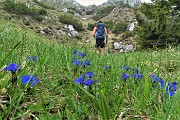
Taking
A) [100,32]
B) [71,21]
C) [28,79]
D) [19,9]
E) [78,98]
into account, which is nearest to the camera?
[28,79]

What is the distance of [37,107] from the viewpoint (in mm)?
1896

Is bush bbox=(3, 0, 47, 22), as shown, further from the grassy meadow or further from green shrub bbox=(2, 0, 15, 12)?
the grassy meadow

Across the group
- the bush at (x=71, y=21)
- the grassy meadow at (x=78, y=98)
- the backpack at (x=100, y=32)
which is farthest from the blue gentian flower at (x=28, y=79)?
the bush at (x=71, y=21)

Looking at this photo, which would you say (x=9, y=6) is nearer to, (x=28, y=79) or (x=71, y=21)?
(x=71, y=21)

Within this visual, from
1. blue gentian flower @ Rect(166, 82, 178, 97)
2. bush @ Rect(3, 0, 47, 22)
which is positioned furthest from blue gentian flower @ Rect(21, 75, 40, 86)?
bush @ Rect(3, 0, 47, 22)

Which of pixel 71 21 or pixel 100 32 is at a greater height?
pixel 100 32

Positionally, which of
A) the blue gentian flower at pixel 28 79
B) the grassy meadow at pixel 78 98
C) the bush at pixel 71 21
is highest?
the blue gentian flower at pixel 28 79

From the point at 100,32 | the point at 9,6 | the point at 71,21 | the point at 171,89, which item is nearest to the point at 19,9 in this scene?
the point at 9,6

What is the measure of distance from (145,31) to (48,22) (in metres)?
35.1

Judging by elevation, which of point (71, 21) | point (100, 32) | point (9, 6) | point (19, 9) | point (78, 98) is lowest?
point (71, 21)

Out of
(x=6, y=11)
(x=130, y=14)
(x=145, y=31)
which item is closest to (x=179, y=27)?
(x=145, y=31)

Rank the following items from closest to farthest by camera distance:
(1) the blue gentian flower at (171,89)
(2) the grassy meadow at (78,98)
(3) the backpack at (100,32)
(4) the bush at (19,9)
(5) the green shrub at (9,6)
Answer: (2) the grassy meadow at (78,98) → (1) the blue gentian flower at (171,89) → (3) the backpack at (100,32) → (5) the green shrub at (9,6) → (4) the bush at (19,9)

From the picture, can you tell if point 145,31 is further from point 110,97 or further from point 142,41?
point 110,97

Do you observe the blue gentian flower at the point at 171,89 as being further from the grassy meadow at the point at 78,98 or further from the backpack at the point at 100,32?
the backpack at the point at 100,32
